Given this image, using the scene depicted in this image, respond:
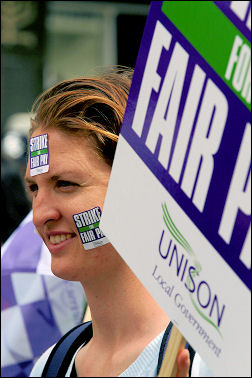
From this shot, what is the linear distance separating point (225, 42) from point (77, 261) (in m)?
0.73

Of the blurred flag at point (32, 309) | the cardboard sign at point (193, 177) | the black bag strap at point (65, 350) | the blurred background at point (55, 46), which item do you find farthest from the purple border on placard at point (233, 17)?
the blurred background at point (55, 46)

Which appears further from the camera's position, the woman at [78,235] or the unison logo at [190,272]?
the woman at [78,235]

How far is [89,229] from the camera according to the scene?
1888 mm

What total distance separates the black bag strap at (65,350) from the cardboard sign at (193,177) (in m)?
0.56

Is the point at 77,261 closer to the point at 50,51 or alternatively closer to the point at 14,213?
the point at 14,213

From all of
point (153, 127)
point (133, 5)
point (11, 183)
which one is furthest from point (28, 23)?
point (153, 127)

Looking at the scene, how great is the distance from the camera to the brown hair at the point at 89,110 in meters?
1.93

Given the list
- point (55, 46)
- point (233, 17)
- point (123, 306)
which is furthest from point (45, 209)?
point (55, 46)

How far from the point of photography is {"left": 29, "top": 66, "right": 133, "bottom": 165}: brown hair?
6.35 ft

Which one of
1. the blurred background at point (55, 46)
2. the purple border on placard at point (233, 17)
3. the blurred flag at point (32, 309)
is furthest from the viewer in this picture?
the blurred background at point (55, 46)

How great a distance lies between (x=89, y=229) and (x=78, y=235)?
3cm

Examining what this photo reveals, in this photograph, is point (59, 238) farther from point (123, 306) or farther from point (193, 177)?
point (193, 177)

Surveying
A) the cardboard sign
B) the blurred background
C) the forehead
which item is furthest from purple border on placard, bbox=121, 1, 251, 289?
the blurred background

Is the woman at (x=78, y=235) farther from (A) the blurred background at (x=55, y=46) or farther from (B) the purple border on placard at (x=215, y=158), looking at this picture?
(A) the blurred background at (x=55, y=46)
